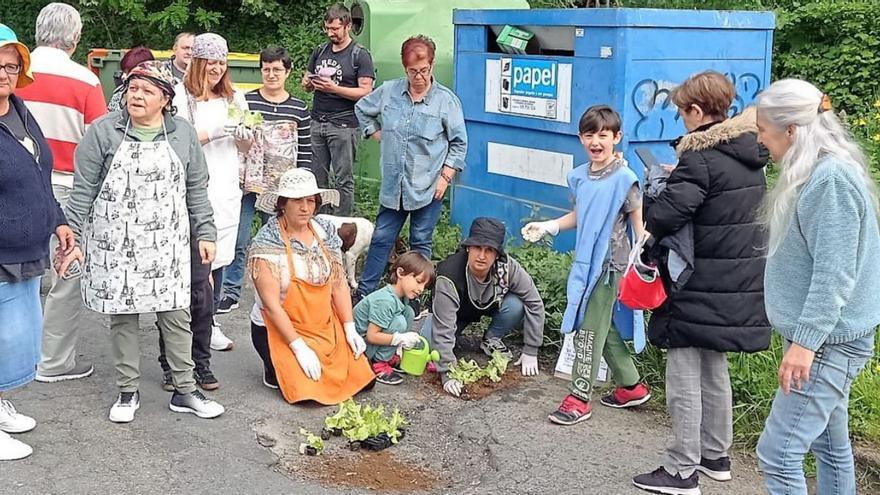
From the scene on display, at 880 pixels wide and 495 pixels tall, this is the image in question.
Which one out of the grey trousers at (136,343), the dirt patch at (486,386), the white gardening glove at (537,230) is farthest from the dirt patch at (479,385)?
the grey trousers at (136,343)

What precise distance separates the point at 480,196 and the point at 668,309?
3455mm

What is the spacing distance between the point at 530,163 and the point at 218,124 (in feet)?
7.72

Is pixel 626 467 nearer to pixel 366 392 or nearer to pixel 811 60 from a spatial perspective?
pixel 366 392

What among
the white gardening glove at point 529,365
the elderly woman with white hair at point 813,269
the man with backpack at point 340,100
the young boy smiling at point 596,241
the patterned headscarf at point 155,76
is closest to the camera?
the elderly woman with white hair at point 813,269

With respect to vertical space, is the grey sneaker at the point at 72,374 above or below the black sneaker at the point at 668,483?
A: above

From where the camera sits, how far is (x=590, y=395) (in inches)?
197

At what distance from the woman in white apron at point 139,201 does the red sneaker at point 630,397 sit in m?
2.22

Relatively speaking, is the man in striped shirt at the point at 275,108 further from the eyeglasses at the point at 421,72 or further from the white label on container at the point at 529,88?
the white label on container at the point at 529,88

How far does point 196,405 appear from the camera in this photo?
501 centimetres

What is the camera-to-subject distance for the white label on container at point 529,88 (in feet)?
21.8

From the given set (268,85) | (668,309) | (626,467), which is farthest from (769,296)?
(268,85)

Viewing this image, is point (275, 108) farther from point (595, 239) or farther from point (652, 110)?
point (595, 239)

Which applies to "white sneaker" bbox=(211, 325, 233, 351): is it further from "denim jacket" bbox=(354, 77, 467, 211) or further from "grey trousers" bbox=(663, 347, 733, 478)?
"grey trousers" bbox=(663, 347, 733, 478)

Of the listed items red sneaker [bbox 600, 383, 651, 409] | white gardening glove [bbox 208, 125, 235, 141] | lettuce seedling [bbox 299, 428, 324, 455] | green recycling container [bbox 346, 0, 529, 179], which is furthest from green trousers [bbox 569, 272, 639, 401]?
green recycling container [bbox 346, 0, 529, 179]
